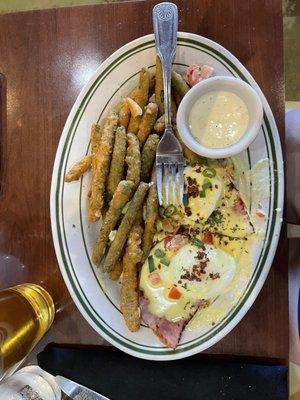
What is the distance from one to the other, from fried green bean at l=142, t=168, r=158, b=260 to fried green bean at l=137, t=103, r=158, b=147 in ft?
0.33

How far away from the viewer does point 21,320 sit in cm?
138

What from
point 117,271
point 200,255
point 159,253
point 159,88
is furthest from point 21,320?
point 159,88

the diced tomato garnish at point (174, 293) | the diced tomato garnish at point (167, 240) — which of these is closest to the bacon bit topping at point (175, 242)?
the diced tomato garnish at point (167, 240)

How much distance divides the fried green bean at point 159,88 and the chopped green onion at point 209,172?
202 millimetres

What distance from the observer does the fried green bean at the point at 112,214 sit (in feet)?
4.34

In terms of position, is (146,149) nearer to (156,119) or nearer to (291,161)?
(156,119)

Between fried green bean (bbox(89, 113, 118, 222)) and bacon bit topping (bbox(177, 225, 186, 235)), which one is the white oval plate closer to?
fried green bean (bbox(89, 113, 118, 222))

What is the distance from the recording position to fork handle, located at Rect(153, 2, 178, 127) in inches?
50.3

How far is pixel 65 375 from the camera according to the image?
146 centimetres

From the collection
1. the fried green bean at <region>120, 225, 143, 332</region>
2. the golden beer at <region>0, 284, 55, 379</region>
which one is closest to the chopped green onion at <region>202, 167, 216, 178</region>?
the fried green bean at <region>120, 225, 143, 332</region>

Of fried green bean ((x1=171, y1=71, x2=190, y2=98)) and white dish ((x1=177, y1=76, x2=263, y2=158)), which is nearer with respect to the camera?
white dish ((x1=177, y1=76, x2=263, y2=158))

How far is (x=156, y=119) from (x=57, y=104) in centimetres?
32

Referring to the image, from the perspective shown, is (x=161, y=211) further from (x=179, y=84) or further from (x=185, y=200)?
(x=179, y=84)

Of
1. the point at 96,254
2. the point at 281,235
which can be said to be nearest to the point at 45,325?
the point at 96,254
